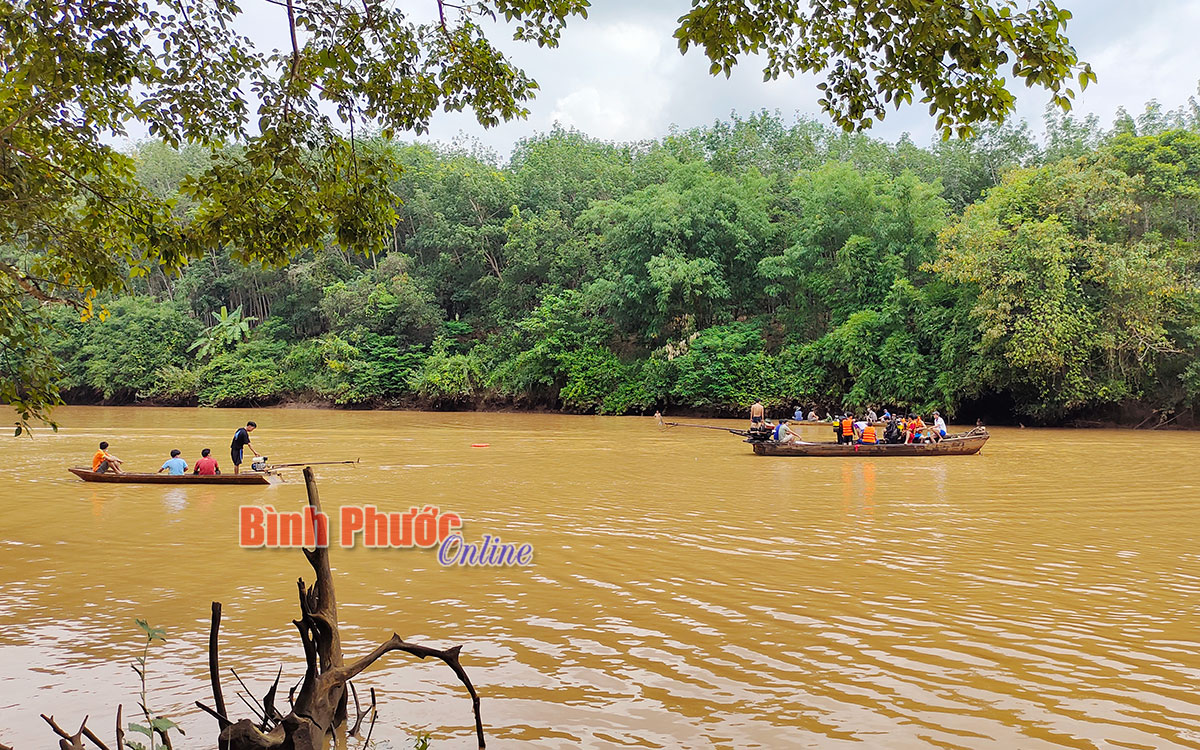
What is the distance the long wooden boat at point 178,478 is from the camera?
42.3 ft

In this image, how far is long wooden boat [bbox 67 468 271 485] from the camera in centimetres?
1290

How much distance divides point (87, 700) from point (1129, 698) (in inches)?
229

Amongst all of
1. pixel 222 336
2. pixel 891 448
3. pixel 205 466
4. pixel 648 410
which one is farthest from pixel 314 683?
pixel 222 336

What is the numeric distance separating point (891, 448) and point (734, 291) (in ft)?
59.7

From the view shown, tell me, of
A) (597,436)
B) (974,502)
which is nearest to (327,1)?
(974,502)

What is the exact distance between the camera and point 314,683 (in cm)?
333

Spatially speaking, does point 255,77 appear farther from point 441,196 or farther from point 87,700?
point 441,196

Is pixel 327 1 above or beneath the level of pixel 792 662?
above

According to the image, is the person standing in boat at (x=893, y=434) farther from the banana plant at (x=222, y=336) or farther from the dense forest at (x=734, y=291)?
the banana plant at (x=222, y=336)

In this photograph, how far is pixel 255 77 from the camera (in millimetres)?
5395

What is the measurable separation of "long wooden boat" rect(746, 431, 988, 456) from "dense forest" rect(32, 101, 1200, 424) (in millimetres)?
8301

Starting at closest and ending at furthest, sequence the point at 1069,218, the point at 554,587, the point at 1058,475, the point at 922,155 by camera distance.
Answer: the point at 554,587
the point at 1058,475
the point at 1069,218
the point at 922,155

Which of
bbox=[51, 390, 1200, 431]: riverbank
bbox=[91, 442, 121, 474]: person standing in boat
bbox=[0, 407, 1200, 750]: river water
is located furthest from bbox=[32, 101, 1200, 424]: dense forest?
bbox=[0, 407, 1200, 750]: river water

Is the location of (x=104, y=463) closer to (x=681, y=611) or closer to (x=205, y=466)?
(x=205, y=466)
